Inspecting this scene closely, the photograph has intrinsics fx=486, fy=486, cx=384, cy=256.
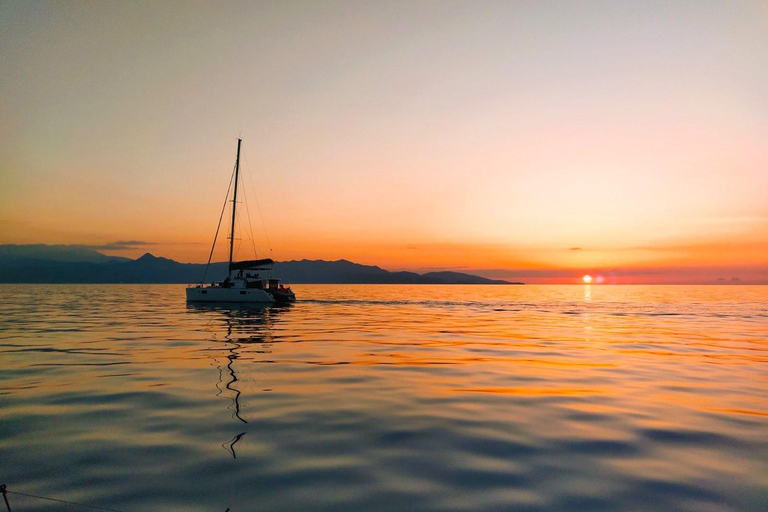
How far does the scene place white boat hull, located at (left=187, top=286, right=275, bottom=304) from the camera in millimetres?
60594

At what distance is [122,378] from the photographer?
16594mm

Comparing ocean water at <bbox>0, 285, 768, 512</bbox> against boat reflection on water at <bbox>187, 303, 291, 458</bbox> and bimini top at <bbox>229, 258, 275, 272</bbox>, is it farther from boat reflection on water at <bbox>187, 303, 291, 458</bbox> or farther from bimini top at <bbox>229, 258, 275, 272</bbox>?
bimini top at <bbox>229, 258, 275, 272</bbox>

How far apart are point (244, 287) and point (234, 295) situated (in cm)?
158

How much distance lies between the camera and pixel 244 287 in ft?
202

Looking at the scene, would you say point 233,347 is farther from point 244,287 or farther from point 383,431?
point 244,287

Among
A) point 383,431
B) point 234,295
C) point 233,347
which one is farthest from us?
point 234,295

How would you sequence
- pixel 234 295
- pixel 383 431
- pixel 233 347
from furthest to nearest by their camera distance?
pixel 234 295 → pixel 233 347 → pixel 383 431

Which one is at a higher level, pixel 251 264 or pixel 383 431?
pixel 251 264

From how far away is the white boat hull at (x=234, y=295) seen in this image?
6059 cm

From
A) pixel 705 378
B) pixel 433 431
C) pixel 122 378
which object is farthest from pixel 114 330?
pixel 705 378

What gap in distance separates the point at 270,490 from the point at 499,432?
17.7ft

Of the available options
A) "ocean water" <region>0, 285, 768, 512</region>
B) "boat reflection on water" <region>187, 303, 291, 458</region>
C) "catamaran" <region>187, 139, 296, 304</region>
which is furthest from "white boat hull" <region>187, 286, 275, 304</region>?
"ocean water" <region>0, 285, 768, 512</region>

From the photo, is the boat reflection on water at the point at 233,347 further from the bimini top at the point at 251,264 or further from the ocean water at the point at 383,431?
the bimini top at the point at 251,264

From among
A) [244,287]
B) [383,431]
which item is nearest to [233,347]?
[383,431]
